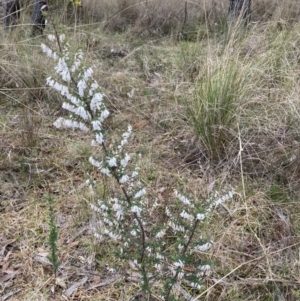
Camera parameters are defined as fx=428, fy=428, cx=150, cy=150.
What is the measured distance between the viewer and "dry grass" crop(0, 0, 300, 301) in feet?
6.32

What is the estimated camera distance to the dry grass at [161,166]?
6.32 feet

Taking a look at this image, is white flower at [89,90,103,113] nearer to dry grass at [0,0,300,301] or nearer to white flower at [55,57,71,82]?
white flower at [55,57,71,82]

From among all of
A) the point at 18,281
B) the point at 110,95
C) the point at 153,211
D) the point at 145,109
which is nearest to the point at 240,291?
the point at 153,211

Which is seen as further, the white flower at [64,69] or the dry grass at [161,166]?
the dry grass at [161,166]

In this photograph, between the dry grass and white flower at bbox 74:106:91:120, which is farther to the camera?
the dry grass

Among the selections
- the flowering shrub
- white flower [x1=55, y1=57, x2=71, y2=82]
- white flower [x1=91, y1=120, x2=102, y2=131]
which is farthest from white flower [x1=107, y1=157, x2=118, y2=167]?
white flower [x1=55, y1=57, x2=71, y2=82]

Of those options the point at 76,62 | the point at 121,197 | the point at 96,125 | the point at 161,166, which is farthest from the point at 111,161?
the point at 161,166

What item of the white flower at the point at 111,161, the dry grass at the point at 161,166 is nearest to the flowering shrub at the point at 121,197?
the white flower at the point at 111,161

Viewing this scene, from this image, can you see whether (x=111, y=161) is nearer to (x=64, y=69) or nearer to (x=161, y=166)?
(x=64, y=69)

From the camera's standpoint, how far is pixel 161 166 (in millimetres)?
2648

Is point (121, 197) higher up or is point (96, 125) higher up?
point (96, 125)

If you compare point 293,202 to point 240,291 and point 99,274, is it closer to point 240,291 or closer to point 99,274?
point 240,291

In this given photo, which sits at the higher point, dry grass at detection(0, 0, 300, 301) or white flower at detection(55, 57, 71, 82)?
white flower at detection(55, 57, 71, 82)

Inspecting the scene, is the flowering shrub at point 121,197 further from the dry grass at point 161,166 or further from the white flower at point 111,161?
the dry grass at point 161,166
